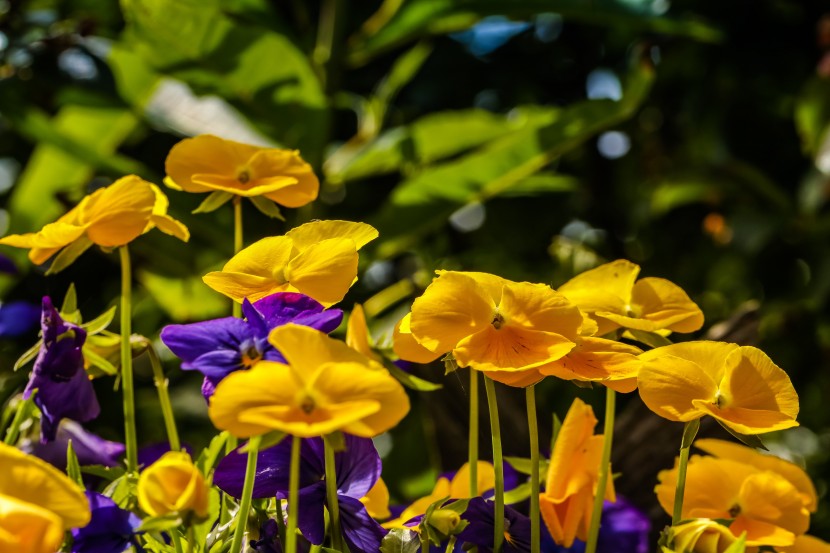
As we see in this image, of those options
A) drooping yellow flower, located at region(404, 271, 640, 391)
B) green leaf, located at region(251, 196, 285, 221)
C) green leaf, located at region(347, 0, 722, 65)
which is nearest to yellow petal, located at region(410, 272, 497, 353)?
drooping yellow flower, located at region(404, 271, 640, 391)

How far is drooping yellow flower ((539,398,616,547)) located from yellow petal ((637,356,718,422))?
0.08 meters

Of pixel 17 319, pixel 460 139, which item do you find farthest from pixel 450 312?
pixel 460 139

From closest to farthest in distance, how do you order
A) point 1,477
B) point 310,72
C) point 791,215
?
point 1,477, point 310,72, point 791,215

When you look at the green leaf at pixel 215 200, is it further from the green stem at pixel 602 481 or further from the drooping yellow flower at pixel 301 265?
the green stem at pixel 602 481

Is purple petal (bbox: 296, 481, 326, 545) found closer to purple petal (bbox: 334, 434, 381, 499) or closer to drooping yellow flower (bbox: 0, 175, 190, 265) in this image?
purple petal (bbox: 334, 434, 381, 499)

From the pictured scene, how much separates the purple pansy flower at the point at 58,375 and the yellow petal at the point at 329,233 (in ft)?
0.30

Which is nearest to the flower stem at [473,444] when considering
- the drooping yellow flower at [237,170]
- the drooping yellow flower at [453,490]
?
the drooping yellow flower at [453,490]

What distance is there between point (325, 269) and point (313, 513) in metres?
0.09

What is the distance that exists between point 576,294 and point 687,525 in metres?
0.10

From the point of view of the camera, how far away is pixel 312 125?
3.21 ft

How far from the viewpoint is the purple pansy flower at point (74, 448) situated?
43 cm

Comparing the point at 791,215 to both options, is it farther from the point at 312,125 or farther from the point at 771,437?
the point at 312,125

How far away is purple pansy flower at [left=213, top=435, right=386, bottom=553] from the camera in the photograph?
1.13 feet

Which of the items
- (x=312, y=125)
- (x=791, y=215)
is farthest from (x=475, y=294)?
(x=791, y=215)
